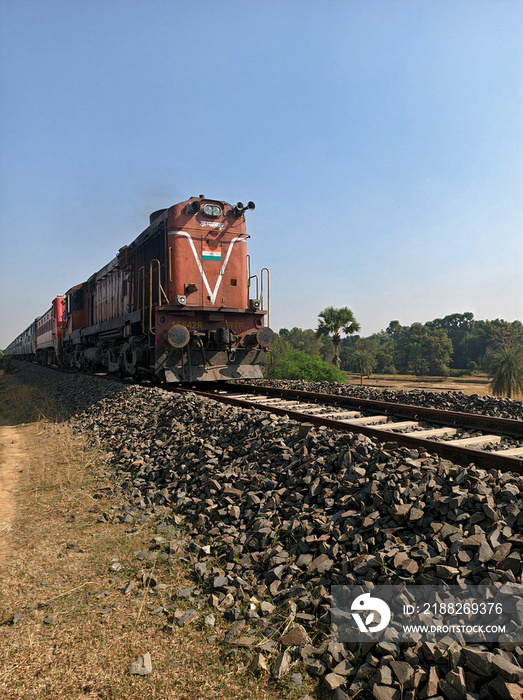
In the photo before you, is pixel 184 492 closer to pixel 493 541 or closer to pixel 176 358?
pixel 493 541

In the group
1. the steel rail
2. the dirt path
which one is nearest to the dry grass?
the dirt path

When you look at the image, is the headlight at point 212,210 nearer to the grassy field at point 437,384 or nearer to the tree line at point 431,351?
the grassy field at point 437,384

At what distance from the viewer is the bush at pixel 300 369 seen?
85.7 feet

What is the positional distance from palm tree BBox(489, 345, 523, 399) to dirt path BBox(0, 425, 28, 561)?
21.8 meters

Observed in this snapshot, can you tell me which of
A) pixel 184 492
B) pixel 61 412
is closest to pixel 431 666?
pixel 184 492

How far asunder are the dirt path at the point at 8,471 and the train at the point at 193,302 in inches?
126

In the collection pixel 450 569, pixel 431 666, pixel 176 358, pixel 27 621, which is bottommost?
A: pixel 27 621

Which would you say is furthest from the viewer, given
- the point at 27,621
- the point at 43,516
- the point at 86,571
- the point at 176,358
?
the point at 176,358

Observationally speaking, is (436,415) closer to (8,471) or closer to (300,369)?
(8,471)

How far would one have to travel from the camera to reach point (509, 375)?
73.5 ft

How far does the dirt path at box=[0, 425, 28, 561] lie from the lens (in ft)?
14.9

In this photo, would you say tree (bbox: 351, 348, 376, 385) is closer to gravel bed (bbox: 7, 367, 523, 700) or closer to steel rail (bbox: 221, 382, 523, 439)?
steel rail (bbox: 221, 382, 523, 439)

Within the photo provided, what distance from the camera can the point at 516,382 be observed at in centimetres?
2203

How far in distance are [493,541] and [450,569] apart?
0.40m
